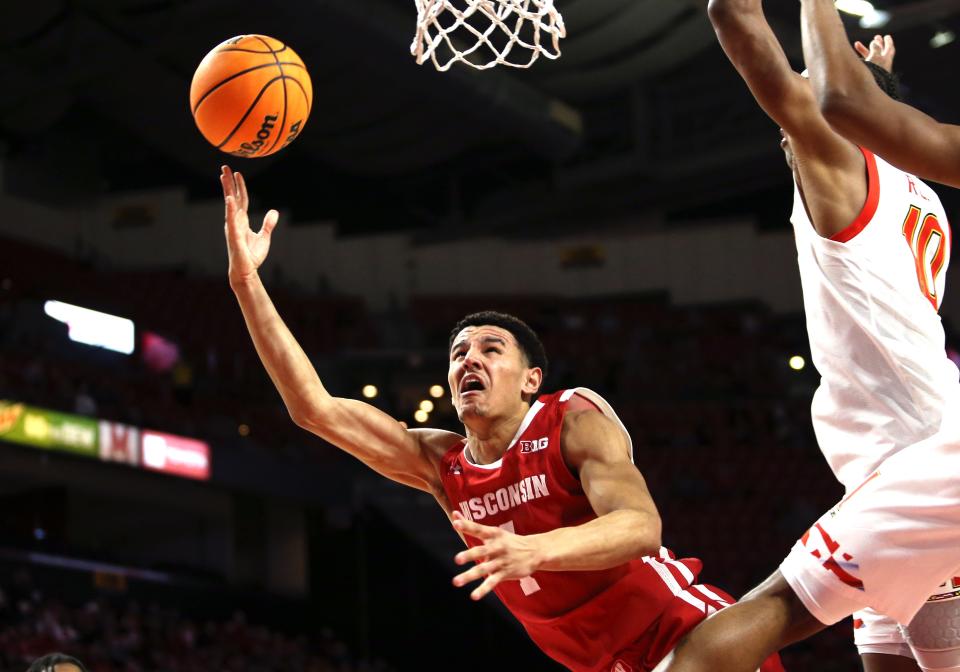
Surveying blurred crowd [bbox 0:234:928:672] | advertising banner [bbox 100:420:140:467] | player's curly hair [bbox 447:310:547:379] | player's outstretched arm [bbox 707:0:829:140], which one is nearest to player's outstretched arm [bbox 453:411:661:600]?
player's curly hair [bbox 447:310:547:379]

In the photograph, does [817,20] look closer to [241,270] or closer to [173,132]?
[241,270]

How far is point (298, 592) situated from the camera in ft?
66.3

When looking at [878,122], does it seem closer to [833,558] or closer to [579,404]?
[833,558]

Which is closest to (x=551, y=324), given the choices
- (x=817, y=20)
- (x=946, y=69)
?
(x=946, y=69)

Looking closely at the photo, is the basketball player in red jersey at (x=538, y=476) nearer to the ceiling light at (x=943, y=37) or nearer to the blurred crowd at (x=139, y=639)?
the blurred crowd at (x=139, y=639)

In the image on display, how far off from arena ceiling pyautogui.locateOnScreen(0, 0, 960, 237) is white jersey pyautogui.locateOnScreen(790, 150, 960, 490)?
566 inches

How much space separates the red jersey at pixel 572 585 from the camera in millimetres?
3637

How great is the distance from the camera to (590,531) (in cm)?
316

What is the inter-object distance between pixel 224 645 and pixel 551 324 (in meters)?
10.1

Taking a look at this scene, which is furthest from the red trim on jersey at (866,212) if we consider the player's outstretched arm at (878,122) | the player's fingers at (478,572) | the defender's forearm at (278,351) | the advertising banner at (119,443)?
the advertising banner at (119,443)

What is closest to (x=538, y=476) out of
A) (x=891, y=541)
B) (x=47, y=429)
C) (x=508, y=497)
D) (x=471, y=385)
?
(x=508, y=497)

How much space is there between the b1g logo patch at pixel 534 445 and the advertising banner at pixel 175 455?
13.0 m

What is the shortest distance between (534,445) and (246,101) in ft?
6.28

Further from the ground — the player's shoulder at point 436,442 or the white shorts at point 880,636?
the player's shoulder at point 436,442
